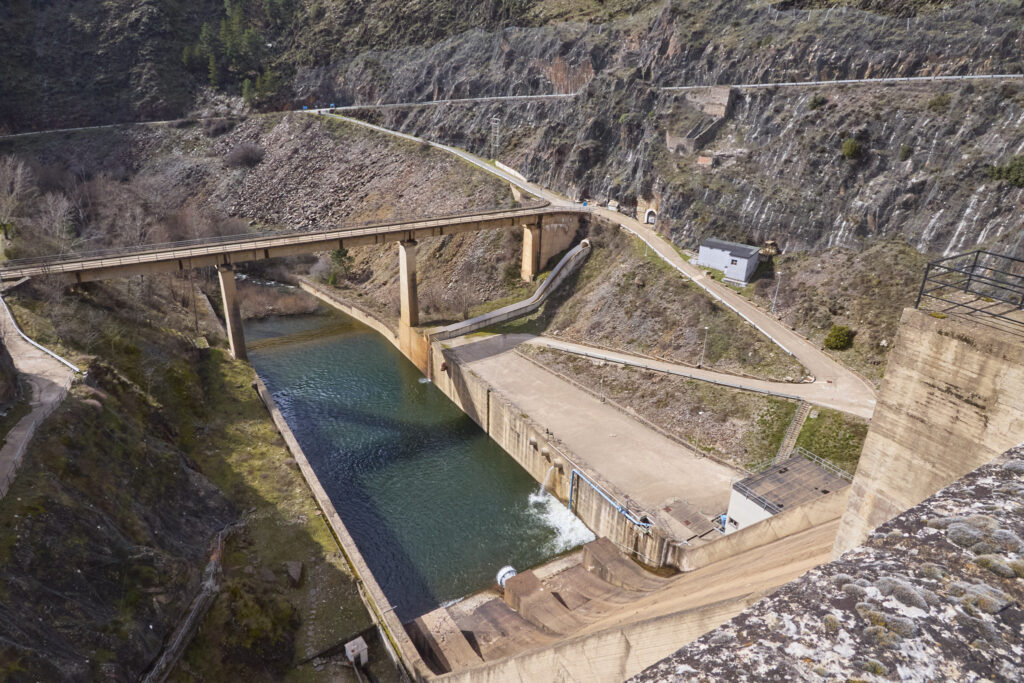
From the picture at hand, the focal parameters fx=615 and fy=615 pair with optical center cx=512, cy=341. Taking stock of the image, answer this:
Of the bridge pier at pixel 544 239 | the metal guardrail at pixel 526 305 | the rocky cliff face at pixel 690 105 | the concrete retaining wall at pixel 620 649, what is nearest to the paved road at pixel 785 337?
the rocky cliff face at pixel 690 105

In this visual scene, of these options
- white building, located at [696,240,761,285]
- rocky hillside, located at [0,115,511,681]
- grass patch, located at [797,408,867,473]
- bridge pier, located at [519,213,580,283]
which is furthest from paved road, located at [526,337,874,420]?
rocky hillside, located at [0,115,511,681]

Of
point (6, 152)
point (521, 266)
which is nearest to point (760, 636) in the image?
point (521, 266)

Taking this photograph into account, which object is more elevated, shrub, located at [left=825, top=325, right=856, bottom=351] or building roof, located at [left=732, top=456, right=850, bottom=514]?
shrub, located at [left=825, top=325, right=856, bottom=351]

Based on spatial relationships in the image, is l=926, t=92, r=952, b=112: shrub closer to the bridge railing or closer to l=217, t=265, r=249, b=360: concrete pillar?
the bridge railing

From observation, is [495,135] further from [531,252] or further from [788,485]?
[788,485]

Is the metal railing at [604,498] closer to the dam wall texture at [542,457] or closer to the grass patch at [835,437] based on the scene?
the dam wall texture at [542,457]

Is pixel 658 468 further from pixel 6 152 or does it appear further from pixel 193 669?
pixel 6 152
